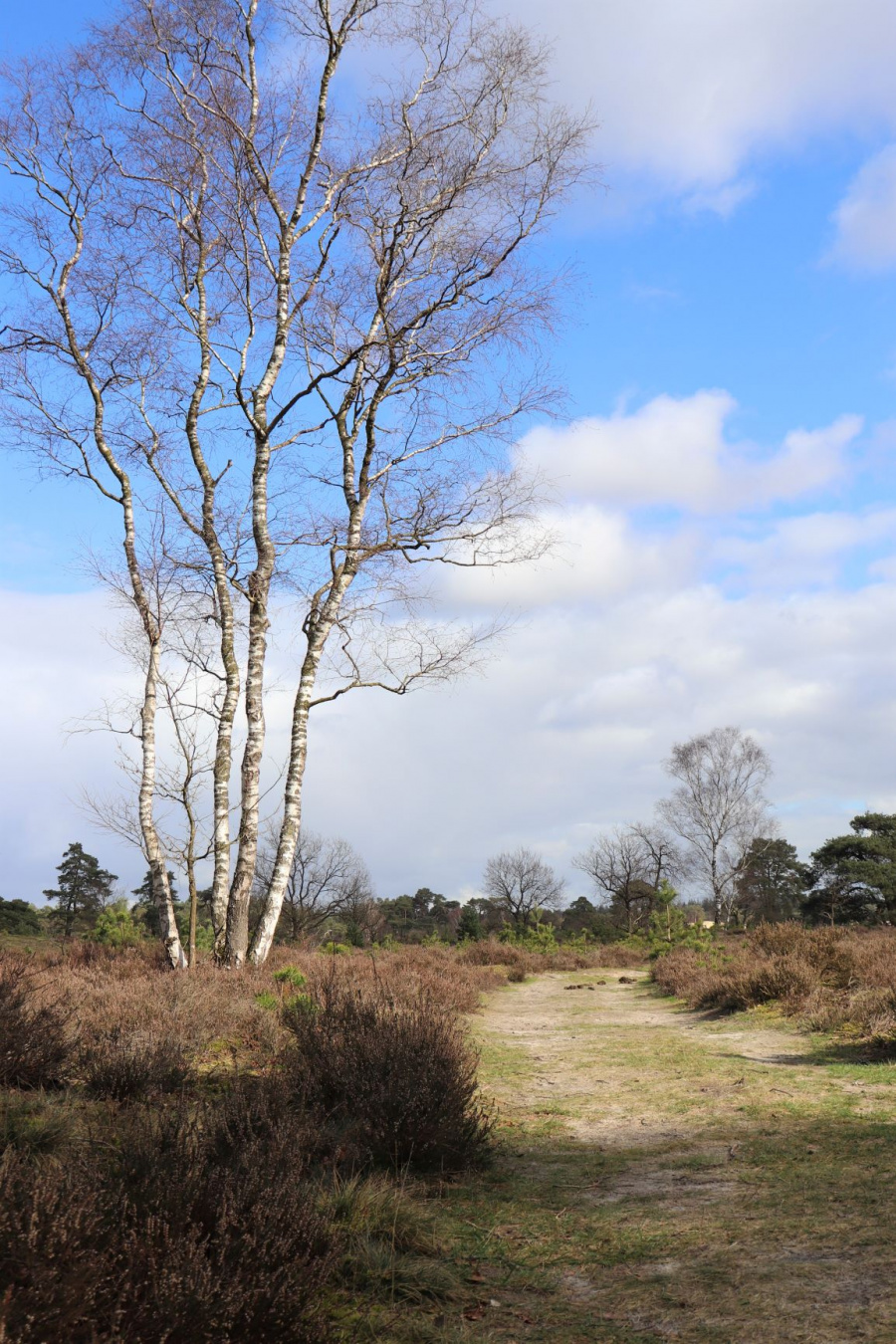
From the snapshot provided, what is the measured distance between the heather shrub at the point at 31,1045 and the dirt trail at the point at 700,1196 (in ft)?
10.7

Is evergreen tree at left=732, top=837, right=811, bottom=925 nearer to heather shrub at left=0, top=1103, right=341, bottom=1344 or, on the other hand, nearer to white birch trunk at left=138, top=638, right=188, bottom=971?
white birch trunk at left=138, top=638, right=188, bottom=971

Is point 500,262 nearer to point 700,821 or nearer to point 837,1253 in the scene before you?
point 837,1253

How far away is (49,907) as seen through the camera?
35.3 metres

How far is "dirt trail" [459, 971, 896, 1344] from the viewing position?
10.7ft

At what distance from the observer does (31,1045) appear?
235 inches

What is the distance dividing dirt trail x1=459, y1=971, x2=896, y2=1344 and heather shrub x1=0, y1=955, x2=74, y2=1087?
328 centimetres

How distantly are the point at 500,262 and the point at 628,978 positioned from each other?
1503 centimetres

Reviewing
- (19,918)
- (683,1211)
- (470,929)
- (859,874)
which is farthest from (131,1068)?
(859,874)

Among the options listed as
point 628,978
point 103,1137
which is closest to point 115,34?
Answer: point 103,1137

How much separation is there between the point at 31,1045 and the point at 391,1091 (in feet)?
8.88

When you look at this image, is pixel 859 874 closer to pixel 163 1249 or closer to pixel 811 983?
pixel 811 983

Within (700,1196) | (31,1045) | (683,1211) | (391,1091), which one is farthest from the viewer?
(31,1045)

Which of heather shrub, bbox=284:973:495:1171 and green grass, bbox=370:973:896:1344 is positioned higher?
heather shrub, bbox=284:973:495:1171

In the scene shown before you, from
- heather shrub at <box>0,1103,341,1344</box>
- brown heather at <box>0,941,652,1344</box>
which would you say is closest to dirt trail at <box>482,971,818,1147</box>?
brown heather at <box>0,941,652,1344</box>
